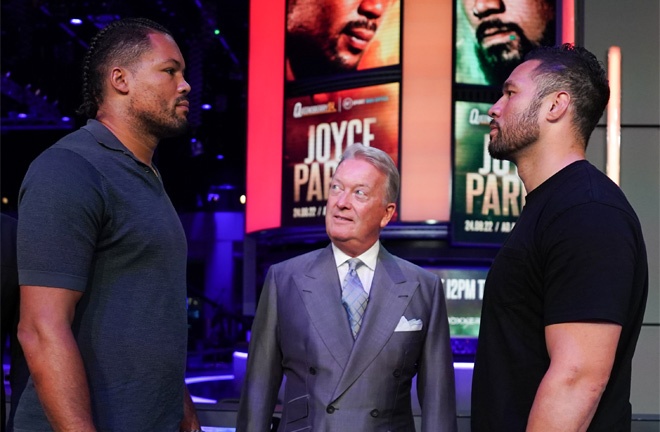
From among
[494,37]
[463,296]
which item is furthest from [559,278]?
[494,37]

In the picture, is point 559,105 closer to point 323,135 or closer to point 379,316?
point 379,316

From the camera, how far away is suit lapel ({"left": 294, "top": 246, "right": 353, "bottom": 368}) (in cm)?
291

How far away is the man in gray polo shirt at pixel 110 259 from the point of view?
1.98 metres

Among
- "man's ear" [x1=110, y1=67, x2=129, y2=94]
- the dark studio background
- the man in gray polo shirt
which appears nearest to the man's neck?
the man in gray polo shirt

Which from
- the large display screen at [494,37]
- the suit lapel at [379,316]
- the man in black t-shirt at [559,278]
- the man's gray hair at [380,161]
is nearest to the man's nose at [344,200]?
the man's gray hair at [380,161]

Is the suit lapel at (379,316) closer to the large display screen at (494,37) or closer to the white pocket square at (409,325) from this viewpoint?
the white pocket square at (409,325)

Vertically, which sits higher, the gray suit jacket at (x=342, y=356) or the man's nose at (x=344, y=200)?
the man's nose at (x=344, y=200)

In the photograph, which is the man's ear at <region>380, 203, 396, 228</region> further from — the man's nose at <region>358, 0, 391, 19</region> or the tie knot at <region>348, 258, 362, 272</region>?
the man's nose at <region>358, 0, 391, 19</region>

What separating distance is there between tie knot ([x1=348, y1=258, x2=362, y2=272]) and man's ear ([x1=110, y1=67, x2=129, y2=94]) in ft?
3.62

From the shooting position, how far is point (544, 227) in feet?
7.20

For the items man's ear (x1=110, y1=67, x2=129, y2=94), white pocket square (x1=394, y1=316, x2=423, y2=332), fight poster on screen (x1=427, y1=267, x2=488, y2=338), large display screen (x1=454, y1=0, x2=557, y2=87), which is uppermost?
large display screen (x1=454, y1=0, x2=557, y2=87)

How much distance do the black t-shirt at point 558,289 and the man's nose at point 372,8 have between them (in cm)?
681

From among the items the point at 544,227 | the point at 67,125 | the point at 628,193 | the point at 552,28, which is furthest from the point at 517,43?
the point at 67,125

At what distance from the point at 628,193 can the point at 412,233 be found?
4.21 metres
